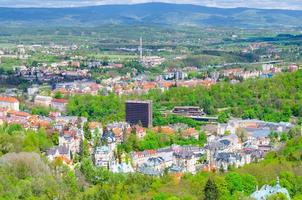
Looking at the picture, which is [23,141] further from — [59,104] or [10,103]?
[59,104]

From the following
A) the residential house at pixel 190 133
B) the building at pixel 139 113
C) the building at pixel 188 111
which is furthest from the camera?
the building at pixel 188 111

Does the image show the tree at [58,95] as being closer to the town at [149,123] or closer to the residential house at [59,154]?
the town at [149,123]

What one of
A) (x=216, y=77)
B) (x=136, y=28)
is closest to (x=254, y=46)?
(x=216, y=77)

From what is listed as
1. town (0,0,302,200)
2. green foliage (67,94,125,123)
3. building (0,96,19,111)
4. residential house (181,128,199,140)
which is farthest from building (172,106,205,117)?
building (0,96,19,111)

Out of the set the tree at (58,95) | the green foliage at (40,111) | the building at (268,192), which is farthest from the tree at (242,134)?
the tree at (58,95)

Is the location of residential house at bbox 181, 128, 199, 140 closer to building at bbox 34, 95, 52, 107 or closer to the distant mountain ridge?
building at bbox 34, 95, 52, 107
